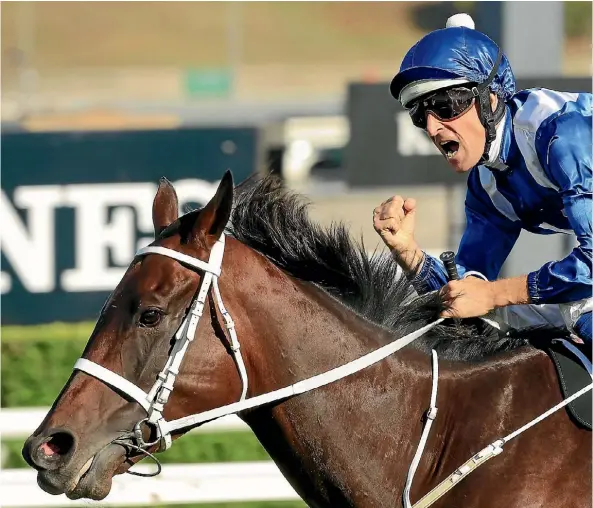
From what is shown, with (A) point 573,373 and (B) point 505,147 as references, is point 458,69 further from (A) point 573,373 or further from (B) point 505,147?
(A) point 573,373

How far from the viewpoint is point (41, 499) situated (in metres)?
5.28

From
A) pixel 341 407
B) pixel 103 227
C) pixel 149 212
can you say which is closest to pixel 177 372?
pixel 341 407

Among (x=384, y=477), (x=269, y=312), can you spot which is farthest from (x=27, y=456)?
(x=384, y=477)

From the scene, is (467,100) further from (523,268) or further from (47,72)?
(47,72)

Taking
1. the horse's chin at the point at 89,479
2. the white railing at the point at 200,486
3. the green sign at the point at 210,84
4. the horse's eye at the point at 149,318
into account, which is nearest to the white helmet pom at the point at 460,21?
the horse's eye at the point at 149,318

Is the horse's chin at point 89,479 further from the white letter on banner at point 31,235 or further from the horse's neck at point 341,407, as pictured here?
the white letter on banner at point 31,235

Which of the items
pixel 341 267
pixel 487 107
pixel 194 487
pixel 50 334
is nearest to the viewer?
pixel 487 107

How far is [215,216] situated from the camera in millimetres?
2822

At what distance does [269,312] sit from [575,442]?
0.90 metres

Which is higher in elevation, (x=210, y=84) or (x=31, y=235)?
(x=31, y=235)

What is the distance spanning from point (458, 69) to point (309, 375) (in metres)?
0.94

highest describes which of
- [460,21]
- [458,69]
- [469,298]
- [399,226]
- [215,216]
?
[460,21]

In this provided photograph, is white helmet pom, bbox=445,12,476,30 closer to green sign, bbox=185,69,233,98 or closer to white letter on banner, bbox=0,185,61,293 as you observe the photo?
white letter on banner, bbox=0,185,61,293

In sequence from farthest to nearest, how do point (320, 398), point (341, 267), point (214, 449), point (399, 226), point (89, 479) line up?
point (214, 449) < point (399, 226) < point (341, 267) < point (320, 398) < point (89, 479)
